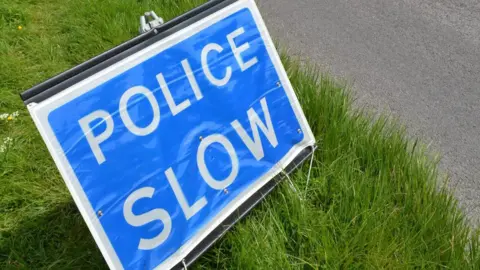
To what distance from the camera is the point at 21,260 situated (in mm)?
2223

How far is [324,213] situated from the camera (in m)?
2.13

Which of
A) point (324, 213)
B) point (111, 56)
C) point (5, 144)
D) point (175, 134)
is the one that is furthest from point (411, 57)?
point (5, 144)

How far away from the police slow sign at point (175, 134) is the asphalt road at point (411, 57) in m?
1.21

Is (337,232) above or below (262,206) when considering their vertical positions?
below

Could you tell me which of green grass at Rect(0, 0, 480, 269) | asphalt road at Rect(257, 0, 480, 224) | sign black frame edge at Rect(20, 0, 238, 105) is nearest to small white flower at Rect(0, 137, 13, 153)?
green grass at Rect(0, 0, 480, 269)

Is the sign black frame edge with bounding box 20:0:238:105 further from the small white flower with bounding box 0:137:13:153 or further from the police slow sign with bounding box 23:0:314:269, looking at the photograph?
the small white flower with bounding box 0:137:13:153

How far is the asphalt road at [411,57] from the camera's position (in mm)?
3047

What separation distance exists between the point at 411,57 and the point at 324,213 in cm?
214

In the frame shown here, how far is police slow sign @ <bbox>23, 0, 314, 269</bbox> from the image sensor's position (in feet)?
5.33

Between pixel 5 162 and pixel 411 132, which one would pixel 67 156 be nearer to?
pixel 5 162

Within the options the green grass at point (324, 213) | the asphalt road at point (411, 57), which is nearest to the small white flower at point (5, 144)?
the green grass at point (324, 213)

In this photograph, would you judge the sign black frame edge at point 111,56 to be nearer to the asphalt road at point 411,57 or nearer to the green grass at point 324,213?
the green grass at point 324,213

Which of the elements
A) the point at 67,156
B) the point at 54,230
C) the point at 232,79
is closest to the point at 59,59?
the point at 54,230

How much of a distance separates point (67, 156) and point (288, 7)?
3.56m
